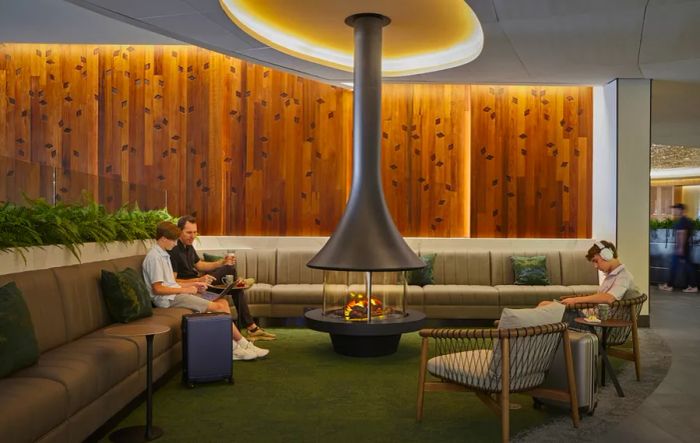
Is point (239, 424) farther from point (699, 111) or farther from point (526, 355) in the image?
point (699, 111)

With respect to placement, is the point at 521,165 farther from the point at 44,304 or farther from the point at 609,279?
the point at 44,304

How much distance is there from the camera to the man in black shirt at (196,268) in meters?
6.45

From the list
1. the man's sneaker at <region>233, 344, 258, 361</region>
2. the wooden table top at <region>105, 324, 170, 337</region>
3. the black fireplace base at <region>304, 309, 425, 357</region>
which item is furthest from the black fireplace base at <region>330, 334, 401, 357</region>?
the wooden table top at <region>105, 324, 170, 337</region>

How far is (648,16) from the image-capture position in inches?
215

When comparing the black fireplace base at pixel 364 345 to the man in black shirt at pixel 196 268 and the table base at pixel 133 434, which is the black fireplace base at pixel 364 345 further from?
the table base at pixel 133 434

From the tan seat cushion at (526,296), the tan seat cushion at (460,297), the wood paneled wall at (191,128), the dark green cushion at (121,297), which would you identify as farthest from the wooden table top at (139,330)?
the wood paneled wall at (191,128)

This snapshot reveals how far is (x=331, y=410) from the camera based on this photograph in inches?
174

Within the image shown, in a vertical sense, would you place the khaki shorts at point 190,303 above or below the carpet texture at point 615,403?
above

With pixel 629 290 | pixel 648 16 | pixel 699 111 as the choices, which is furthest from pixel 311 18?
pixel 699 111

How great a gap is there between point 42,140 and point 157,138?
1.65m

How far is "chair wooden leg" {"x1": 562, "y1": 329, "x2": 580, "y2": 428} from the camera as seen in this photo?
396 centimetres

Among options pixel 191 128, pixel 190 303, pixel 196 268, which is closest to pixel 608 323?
pixel 190 303

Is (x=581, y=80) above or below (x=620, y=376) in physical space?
above

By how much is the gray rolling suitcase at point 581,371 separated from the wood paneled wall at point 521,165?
198 inches
